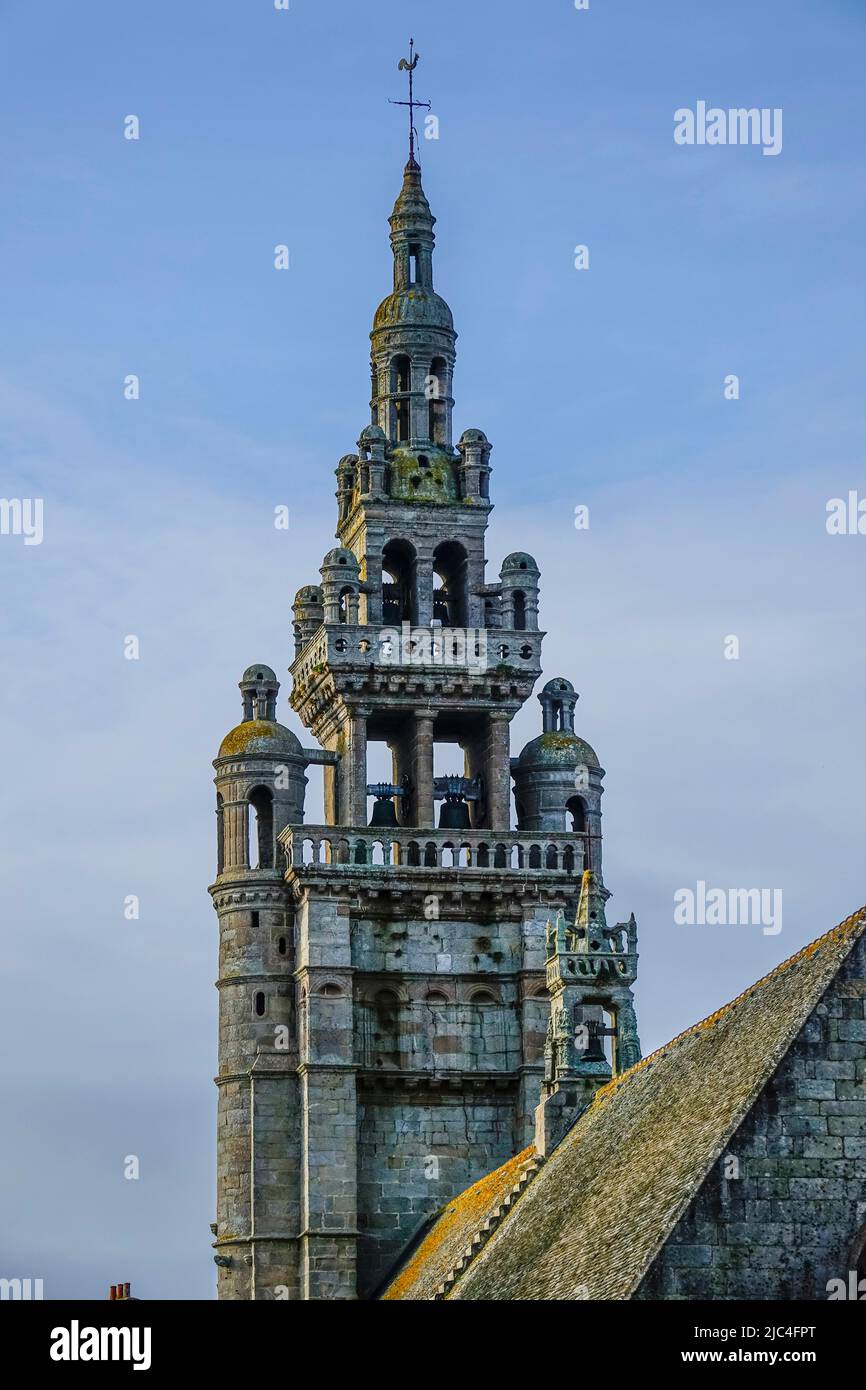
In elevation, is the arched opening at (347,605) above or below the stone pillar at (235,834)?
above

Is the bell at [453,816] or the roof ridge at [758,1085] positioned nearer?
the roof ridge at [758,1085]

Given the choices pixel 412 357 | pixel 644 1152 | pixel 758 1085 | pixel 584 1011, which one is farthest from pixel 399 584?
pixel 758 1085

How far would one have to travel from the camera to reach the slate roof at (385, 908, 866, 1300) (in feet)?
192

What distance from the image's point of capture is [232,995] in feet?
366

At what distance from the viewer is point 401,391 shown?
4628 inches

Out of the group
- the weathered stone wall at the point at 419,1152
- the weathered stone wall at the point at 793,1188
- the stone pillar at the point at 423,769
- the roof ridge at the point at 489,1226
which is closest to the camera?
the weathered stone wall at the point at 793,1188

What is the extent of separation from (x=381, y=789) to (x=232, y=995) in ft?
26.8

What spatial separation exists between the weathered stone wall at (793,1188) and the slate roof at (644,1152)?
242 millimetres

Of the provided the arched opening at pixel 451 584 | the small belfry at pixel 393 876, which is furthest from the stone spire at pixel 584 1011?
the arched opening at pixel 451 584

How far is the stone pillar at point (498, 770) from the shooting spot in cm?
11375

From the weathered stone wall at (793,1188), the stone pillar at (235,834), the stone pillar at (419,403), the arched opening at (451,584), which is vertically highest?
the stone pillar at (419,403)

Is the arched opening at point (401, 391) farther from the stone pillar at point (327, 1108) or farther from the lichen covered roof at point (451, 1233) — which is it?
the lichen covered roof at point (451, 1233)

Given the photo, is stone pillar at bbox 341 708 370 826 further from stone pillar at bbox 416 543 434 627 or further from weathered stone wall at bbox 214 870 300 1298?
stone pillar at bbox 416 543 434 627

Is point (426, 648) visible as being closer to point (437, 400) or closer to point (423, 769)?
point (423, 769)
